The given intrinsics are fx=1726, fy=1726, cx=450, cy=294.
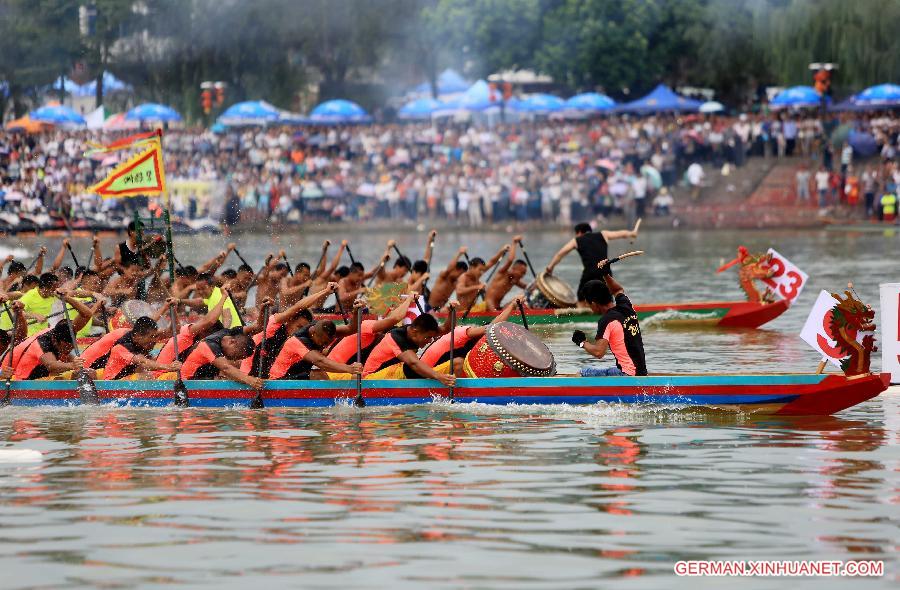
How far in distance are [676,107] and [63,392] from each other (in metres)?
40.8

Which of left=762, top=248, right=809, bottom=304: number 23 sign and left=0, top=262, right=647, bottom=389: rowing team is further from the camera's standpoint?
left=762, top=248, right=809, bottom=304: number 23 sign

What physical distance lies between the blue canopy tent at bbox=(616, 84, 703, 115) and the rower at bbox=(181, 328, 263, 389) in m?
40.2

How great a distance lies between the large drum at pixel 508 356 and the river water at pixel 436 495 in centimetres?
41

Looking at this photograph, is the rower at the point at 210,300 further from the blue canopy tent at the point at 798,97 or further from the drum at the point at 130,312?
the blue canopy tent at the point at 798,97

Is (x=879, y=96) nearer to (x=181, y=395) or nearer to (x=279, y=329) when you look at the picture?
(x=279, y=329)

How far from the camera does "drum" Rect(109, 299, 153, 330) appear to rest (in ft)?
72.1

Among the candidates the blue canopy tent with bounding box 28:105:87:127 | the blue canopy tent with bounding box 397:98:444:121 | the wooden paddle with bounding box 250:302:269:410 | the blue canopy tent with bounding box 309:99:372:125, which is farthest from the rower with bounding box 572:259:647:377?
the blue canopy tent with bounding box 28:105:87:127

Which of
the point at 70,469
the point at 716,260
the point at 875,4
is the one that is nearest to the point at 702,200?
the point at 875,4

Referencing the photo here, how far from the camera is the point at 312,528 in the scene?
39.9 ft

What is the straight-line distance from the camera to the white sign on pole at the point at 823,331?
54.0 feet

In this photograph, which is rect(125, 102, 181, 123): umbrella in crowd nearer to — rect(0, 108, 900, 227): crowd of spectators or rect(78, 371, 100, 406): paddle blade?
rect(0, 108, 900, 227): crowd of spectators

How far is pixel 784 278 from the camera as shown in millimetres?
27094

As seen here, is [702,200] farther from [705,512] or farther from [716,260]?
[705,512]

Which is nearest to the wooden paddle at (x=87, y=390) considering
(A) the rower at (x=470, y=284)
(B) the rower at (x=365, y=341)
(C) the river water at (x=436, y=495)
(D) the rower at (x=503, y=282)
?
(C) the river water at (x=436, y=495)
